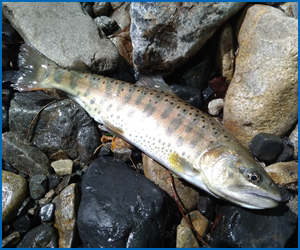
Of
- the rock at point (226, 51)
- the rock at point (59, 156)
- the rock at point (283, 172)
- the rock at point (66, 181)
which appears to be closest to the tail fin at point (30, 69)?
the rock at point (59, 156)

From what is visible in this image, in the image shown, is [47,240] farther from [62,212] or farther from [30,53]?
[30,53]

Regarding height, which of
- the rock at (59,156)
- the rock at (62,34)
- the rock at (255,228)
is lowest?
the rock at (59,156)

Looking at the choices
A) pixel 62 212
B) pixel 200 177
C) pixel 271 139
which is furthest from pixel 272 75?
pixel 62 212

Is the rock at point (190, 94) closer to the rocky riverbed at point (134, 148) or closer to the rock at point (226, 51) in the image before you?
the rocky riverbed at point (134, 148)

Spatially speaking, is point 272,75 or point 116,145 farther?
point 116,145

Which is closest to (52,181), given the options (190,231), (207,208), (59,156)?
(59,156)

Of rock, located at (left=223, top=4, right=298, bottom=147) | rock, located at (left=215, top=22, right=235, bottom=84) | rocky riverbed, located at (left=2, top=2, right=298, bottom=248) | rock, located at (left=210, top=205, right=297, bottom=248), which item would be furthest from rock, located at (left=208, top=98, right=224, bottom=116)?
rock, located at (left=210, top=205, right=297, bottom=248)
